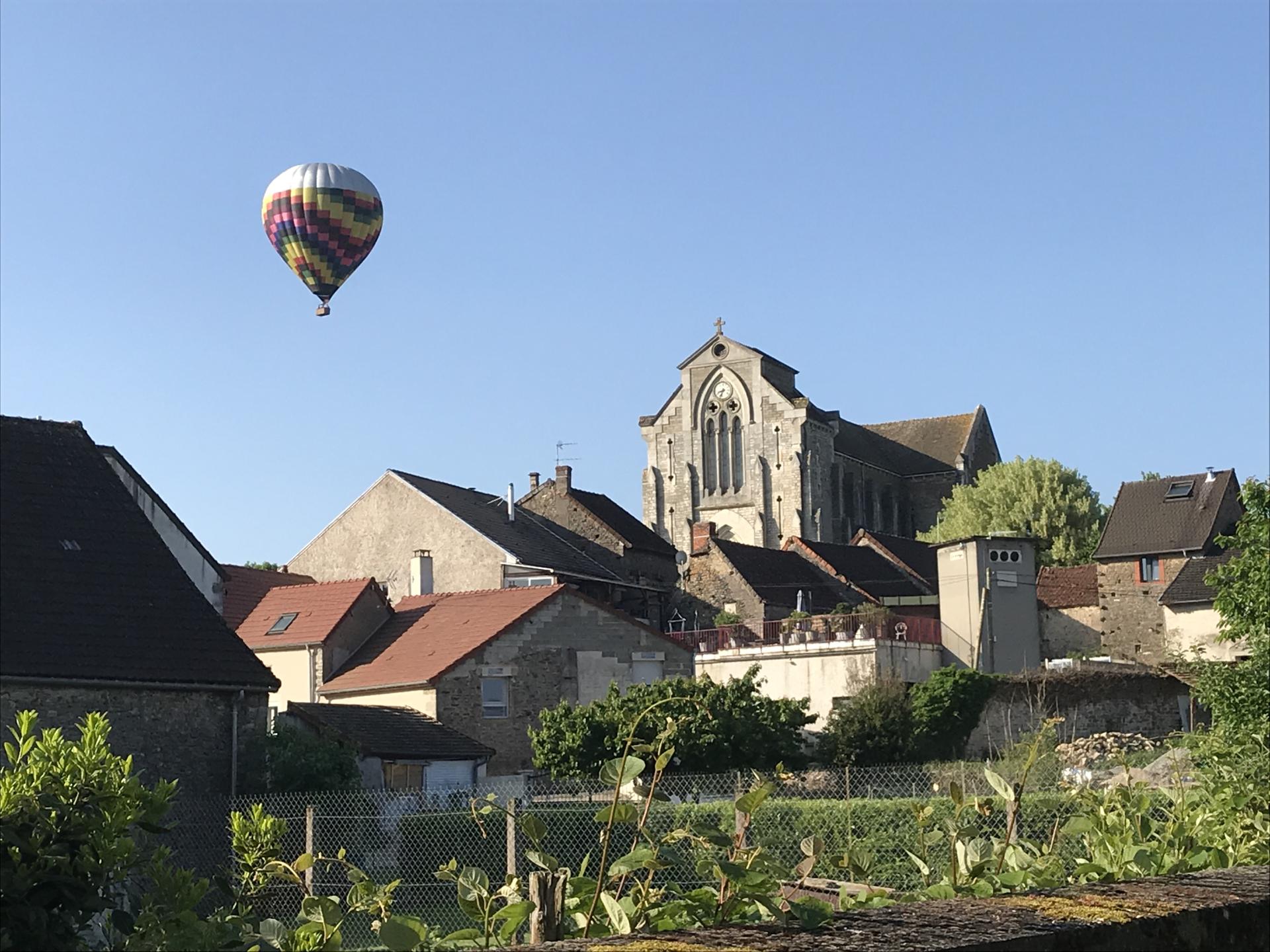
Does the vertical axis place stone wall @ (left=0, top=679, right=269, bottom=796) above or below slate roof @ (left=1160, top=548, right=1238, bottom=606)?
below

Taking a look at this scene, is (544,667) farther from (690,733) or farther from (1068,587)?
(1068,587)

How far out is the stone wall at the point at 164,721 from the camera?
68.2ft

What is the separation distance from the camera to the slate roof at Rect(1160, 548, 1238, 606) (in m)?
48.9

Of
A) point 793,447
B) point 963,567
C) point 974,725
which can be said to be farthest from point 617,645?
point 793,447

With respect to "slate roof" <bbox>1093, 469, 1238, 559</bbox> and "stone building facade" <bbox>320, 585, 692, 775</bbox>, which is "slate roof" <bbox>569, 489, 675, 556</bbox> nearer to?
"slate roof" <bbox>1093, 469, 1238, 559</bbox>

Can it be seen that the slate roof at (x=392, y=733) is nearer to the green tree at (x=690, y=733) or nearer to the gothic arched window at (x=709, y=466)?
the green tree at (x=690, y=733)

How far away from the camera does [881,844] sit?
1705 cm

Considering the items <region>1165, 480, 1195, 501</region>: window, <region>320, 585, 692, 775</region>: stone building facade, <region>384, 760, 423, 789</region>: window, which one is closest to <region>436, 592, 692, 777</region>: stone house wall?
→ <region>320, 585, 692, 775</region>: stone building facade

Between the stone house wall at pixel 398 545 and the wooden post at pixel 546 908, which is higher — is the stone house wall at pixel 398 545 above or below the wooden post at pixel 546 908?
above

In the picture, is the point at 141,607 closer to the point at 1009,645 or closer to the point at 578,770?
the point at 578,770

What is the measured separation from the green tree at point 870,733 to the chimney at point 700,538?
1941cm

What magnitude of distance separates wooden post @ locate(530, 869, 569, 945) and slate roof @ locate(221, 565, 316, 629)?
35.4 m

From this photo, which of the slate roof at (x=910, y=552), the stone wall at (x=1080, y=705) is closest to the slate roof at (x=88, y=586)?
the stone wall at (x=1080, y=705)

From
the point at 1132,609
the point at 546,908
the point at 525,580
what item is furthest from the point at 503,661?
the point at 546,908
